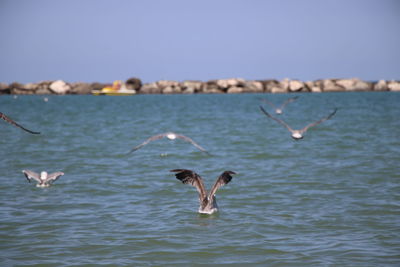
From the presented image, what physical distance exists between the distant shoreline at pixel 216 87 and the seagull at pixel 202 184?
429ft

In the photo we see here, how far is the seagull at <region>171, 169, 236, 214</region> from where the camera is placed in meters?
11.0

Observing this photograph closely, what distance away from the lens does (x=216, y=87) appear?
14300cm

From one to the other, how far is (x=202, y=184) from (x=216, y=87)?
132370mm

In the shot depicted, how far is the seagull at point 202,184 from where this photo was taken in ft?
36.1

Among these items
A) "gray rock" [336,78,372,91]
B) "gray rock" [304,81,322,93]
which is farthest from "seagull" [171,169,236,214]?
"gray rock" [336,78,372,91]

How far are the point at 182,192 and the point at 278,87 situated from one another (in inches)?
5204

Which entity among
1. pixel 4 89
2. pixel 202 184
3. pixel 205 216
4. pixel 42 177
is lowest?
pixel 205 216

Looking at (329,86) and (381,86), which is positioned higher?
(381,86)

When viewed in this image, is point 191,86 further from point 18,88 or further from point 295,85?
point 18,88

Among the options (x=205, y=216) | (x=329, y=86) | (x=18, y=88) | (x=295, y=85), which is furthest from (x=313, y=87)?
(x=205, y=216)

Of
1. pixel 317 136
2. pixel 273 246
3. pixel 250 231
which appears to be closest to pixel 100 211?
pixel 250 231

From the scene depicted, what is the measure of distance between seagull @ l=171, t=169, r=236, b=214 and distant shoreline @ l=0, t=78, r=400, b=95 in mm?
130743

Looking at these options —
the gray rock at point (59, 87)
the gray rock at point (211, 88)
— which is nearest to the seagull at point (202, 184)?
the gray rock at point (211, 88)

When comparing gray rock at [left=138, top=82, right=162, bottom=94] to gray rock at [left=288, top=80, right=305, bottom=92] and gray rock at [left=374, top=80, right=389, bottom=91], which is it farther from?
gray rock at [left=374, top=80, right=389, bottom=91]
